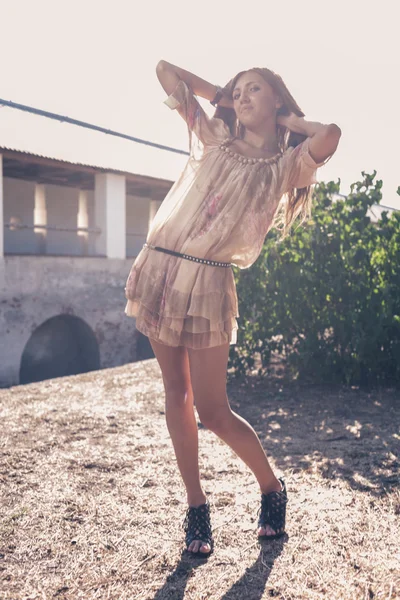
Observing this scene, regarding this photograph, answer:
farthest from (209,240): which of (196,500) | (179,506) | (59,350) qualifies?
(59,350)

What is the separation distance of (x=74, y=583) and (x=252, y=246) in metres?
1.40

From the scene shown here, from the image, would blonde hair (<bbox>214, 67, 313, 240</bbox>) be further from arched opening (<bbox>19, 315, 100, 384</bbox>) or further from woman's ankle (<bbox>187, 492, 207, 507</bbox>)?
arched opening (<bbox>19, 315, 100, 384</bbox>)

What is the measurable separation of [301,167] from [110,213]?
1129 centimetres

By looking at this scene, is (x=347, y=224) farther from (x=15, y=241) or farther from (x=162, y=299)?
(x=15, y=241)

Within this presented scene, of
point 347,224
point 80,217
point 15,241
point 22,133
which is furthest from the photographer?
point 80,217

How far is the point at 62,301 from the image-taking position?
1150cm

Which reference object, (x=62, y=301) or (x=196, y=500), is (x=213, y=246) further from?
(x=62, y=301)

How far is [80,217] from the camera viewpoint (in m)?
15.9

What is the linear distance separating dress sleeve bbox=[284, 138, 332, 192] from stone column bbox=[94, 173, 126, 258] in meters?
10.9

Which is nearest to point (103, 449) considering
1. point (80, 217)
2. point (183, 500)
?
point (183, 500)

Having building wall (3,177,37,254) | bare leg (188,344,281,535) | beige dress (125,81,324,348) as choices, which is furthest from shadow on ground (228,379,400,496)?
building wall (3,177,37,254)

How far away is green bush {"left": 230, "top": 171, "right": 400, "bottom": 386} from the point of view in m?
4.77

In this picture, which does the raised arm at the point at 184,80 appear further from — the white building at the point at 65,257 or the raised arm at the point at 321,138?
the white building at the point at 65,257

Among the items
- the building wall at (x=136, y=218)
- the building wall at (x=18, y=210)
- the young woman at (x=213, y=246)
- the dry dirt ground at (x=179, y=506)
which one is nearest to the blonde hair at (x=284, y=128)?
the young woman at (x=213, y=246)
